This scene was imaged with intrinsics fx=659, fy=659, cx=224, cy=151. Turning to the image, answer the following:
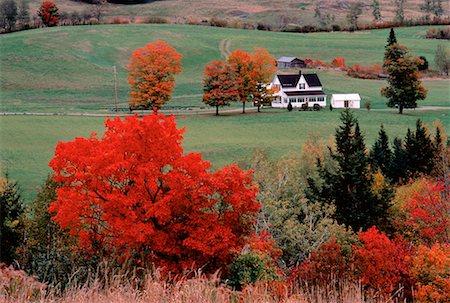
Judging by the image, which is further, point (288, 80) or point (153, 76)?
point (288, 80)

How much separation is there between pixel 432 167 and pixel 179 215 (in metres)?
37.2

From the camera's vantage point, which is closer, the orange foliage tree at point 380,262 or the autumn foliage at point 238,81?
the orange foliage tree at point 380,262

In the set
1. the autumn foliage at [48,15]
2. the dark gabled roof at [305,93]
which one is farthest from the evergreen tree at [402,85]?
the autumn foliage at [48,15]

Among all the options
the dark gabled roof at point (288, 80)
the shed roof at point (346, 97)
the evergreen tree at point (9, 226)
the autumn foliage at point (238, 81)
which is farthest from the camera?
the dark gabled roof at point (288, 80)

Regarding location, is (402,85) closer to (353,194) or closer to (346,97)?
(346,97)

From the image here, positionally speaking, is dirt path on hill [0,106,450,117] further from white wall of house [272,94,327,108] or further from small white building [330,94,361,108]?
white wall of house [272,94,327,108]

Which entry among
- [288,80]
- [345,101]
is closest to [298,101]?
[288,80]

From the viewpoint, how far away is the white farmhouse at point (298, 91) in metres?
102

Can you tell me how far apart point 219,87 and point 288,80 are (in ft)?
54.8

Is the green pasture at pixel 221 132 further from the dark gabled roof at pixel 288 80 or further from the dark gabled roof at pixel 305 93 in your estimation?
the dark gabled roof at pixel 288 80

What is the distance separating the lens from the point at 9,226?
38.9m

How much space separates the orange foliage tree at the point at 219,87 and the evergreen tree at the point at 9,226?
4906cm

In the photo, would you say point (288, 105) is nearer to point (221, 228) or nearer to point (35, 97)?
point (35, 97)

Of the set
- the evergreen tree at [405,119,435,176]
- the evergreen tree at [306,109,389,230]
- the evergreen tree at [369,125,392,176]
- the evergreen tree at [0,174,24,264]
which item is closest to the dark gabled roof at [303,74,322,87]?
the evergreen tree at [369,125,392,176]
